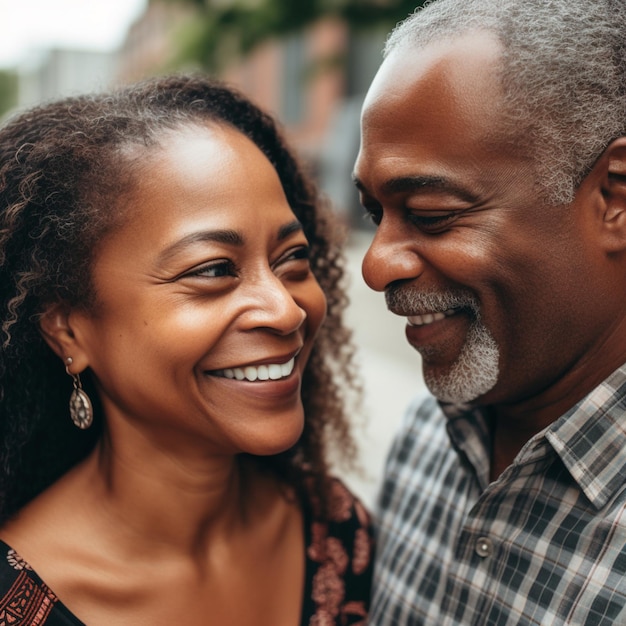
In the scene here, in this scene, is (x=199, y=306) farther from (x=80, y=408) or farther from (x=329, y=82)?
(x=329, y=82)

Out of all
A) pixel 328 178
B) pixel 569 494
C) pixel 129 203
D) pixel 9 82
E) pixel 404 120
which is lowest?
pixel 569 494

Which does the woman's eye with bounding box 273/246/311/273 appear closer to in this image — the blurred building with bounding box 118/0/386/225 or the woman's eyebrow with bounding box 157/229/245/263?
the woman's eyebrow with bounding box 157/229/245/263

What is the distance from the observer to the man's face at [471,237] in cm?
188

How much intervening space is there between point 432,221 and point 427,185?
0.10 metres

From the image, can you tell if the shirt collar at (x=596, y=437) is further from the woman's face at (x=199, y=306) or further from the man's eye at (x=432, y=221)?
the woman's face at (x=199, y=306)

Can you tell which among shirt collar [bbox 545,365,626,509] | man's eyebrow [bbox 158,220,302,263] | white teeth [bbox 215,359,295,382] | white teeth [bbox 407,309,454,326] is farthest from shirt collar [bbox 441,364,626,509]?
man's eyebrow [bbox 158,220,302,263]

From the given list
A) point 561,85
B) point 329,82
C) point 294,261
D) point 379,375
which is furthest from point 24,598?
point 329,82

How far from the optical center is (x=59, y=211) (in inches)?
80.9

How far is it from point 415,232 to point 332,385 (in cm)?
90

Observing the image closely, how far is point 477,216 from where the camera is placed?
75.6 inches

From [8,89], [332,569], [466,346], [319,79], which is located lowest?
[332,569]

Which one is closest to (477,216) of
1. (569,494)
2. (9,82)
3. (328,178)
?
(569,494)

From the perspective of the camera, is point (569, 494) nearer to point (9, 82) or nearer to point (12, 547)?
point (12, 547)

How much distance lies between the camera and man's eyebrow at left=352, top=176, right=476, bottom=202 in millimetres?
1907
